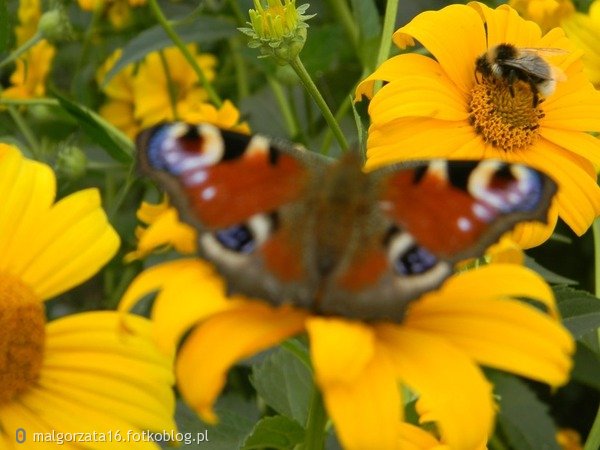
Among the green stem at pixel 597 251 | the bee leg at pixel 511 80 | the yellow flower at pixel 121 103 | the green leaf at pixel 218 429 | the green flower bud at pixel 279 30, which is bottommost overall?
the yellow flower at pixel 121 103

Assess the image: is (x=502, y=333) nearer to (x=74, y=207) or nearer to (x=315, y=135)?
(x=74, y=207)

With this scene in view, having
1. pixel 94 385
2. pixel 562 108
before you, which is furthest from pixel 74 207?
pixel 562 108

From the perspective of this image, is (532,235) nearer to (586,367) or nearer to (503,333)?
(503,333)

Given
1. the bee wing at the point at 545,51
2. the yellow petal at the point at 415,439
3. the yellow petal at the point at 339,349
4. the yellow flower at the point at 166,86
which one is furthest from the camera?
the yellow flower at the point at 166,86

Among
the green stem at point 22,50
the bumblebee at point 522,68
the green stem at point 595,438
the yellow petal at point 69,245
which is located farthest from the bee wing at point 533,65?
the green stem at point 22,50

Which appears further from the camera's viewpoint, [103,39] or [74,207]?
[103,39]

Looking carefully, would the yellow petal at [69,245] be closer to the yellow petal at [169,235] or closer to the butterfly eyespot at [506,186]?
the yellow petal at [169,235]

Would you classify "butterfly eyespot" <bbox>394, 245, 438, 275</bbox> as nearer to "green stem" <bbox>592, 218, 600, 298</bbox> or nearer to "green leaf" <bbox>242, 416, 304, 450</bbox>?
"green leaf" <bbox>242, 416, 304, 450</bbox>
